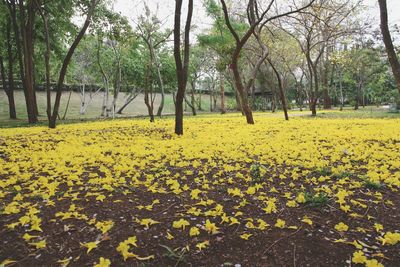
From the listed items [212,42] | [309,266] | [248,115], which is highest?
[212,42]

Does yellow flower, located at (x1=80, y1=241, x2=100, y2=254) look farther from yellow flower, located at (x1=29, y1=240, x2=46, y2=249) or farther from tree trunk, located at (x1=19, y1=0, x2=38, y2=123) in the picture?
tree trunk, located at (x1=19, y1=0, x2=38, y2=123)

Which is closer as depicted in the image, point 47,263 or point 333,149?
point 47,263

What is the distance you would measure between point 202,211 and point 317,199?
143 centimetres

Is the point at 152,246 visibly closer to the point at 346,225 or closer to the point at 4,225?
the point at 4,225

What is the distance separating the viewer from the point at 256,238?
3.22 m

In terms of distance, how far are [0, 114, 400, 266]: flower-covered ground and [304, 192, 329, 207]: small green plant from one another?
0.5 inches

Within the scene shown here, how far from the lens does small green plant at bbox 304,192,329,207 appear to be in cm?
393

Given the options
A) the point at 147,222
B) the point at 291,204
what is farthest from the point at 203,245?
the point at 291,204

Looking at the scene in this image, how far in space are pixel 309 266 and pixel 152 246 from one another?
1.43 meters

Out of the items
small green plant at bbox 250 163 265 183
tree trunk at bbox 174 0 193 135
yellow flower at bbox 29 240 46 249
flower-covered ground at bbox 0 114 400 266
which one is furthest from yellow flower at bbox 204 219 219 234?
tree trunk at bbox 174 0 193 135

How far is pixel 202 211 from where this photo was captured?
3.87 metres

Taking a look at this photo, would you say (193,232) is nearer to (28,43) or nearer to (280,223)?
(280,223)

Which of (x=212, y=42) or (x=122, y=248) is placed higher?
(x=212, y=42)

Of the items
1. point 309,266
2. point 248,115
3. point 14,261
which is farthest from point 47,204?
point 248,115
